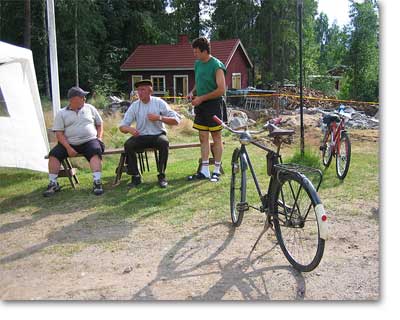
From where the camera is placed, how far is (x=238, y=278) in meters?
2.72

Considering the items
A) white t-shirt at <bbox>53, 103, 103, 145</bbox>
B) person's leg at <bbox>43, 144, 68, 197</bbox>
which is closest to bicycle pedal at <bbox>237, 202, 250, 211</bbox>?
white t-shirt at <bbox>53, 103, 103, 145</bbox>

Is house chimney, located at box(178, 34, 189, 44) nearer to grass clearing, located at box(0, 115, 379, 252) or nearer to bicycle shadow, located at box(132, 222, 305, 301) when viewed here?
grass clearing, located at box(0, 115, 379, 252)

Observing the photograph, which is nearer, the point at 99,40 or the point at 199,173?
the point at 199,173

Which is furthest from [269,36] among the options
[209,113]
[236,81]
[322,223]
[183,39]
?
[322,223]

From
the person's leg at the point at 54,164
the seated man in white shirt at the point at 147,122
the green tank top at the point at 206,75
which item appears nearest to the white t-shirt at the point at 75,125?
the person's leg at the point at 54,164

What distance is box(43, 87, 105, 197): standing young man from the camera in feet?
15.7

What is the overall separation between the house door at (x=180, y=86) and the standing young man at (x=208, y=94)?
1.57 ft

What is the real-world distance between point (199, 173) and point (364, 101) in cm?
215

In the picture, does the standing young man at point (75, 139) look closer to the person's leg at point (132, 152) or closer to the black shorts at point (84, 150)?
the black shorts at point (84, 150)

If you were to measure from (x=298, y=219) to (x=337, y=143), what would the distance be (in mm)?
2692

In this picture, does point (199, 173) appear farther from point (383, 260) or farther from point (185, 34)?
point (383, 260)

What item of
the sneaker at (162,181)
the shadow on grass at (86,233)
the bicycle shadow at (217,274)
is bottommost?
the bicycle shadow at (217,274)

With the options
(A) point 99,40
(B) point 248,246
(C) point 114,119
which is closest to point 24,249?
(B) point 248,246

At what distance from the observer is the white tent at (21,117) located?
211 inches
